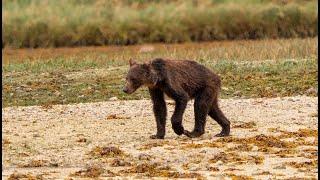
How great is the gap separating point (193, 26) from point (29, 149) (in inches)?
988

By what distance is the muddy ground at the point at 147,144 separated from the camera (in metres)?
13.0

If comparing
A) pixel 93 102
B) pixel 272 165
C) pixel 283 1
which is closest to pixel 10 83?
pixel 93 102

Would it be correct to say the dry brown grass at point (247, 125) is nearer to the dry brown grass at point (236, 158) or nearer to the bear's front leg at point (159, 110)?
the bear's front leg at point (159, 110)

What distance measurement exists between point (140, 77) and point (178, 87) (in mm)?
505

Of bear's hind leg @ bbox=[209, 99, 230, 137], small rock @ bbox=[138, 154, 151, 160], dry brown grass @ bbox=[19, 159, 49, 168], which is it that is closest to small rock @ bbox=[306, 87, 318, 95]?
bear's hind leg @ bbox=[209, 99, 230, 137]

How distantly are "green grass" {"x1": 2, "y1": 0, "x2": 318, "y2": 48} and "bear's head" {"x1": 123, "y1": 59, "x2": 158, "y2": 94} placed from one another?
71.3 ft

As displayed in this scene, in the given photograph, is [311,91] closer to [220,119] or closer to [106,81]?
[106,81]

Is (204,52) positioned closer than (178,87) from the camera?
No

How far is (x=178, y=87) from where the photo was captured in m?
15.0

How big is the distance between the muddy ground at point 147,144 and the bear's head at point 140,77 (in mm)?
693

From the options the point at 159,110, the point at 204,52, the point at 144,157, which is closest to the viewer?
the point at 144,157

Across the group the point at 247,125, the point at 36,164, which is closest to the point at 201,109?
the point at 247,125

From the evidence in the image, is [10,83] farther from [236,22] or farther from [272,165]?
[236,22]

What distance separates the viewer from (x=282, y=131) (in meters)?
15.7
